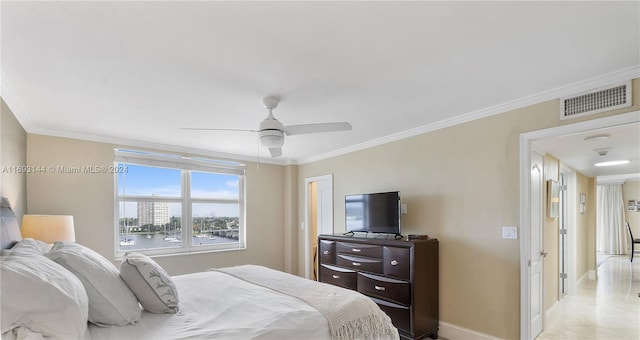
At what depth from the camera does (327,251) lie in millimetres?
4242

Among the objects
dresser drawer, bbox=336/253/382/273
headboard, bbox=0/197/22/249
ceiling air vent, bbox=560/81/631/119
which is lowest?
dresser drawer, bbox=336/253/382/273

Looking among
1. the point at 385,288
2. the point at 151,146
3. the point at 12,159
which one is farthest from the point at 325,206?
the point at 12,159

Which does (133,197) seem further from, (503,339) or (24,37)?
(503,339)

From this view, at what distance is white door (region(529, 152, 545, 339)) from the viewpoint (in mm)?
3205

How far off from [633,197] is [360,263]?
9.94 meters

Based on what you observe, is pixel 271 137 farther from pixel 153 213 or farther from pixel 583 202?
pixel 583 202

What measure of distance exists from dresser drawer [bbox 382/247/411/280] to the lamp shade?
3301 mm

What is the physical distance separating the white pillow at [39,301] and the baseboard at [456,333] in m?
3.26

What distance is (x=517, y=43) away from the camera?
1918 mm

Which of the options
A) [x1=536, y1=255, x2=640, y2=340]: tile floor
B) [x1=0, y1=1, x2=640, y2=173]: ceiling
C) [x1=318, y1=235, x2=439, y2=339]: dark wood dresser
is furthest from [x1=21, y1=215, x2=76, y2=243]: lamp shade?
[x1=536, y1=255, x2=640, y2=340]: tile floor

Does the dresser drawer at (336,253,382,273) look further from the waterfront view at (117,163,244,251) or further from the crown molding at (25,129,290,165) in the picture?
the crown molding at (25,129,290,165)

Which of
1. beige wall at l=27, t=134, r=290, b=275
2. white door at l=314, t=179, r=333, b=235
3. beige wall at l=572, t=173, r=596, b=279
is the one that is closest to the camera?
beige wall at l=27, t=134, r=290, b=275

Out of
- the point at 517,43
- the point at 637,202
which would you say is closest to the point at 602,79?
the point at 517,43

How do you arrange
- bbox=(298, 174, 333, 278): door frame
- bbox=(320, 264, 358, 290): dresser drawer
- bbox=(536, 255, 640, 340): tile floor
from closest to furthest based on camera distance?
bbox=(536, 255, 640, 340): tile floor < bbox=(320, 264, 358, 290): dresser drawer < bbox=(298, 174, 333, 278): door frame
